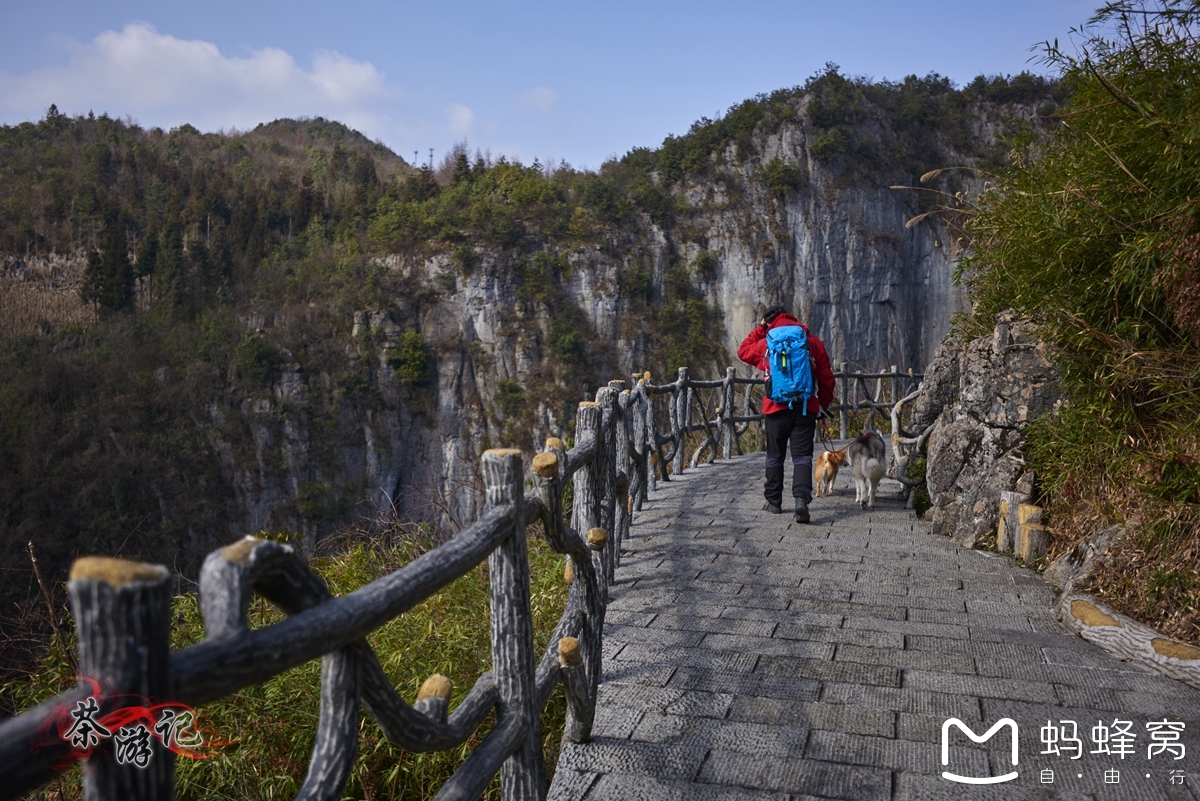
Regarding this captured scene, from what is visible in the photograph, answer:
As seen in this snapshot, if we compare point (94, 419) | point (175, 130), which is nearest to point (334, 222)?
point (94, 419)

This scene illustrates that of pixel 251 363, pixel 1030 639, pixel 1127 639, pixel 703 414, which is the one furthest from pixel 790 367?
pixel 251 363

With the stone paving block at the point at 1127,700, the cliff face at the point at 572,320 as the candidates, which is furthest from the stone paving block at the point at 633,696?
the cliff face at the point at 572,320

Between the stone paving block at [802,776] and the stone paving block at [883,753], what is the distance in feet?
0.15

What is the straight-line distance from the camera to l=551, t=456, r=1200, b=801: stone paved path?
2246 mm

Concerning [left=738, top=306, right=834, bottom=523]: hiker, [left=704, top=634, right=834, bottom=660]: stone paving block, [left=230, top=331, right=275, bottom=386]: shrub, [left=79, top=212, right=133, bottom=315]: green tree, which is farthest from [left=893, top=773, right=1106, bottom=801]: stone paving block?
[left=79, top=212, right=133, bottom=315]: green tree

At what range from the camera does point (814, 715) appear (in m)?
2.61

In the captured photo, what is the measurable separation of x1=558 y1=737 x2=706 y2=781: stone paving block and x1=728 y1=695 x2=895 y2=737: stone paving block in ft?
0.93

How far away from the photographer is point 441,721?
1608mm

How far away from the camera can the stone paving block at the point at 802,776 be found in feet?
7.09

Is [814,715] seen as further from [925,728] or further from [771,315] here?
[771,315]

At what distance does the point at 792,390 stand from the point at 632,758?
338 cm

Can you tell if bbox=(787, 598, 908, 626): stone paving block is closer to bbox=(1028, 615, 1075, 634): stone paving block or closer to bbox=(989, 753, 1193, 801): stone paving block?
bbox=(1028, 615, 1075, 634): stone paving block

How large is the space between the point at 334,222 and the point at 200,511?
17326mm

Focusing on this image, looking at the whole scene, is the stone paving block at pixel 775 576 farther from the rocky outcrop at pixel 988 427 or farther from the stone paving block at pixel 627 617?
the rocky outcrop at pixel 988 427
